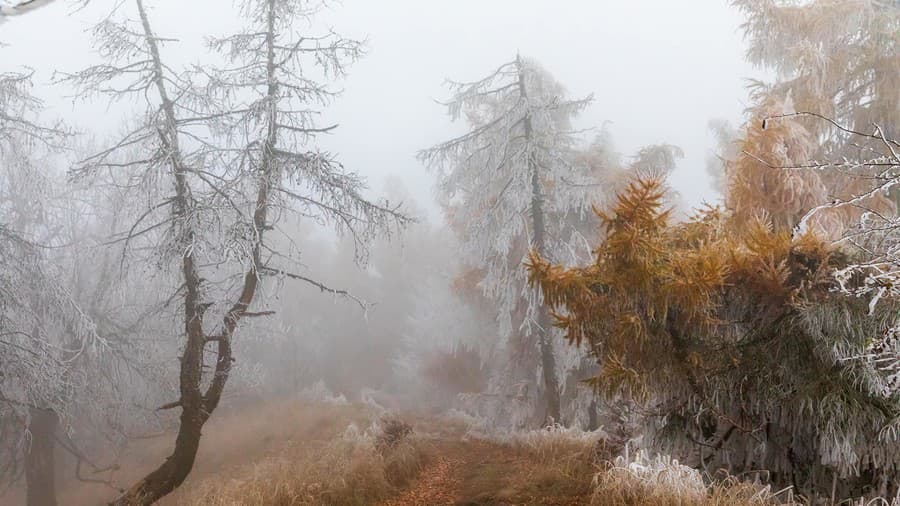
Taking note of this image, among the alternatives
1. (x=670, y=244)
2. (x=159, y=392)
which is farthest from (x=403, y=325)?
(x=670, y=244)

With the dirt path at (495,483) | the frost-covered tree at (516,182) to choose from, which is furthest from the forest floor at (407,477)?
the frost-covered tree at (516,182)

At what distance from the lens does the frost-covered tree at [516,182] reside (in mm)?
10406

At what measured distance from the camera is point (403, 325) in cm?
3206

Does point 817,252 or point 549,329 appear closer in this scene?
point 817,252

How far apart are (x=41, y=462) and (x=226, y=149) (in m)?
8.25

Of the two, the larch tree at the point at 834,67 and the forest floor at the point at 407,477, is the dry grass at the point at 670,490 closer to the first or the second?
the forest floor at the point at 407,477

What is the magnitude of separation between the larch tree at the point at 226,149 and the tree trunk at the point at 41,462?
15.9 feet

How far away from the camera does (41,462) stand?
10.3 meters

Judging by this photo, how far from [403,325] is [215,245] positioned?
26089 millimetres

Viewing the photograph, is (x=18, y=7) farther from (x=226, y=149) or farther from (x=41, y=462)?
(x=41, y=462)

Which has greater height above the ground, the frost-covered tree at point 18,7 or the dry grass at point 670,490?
the frost-covered tree at point 18,7

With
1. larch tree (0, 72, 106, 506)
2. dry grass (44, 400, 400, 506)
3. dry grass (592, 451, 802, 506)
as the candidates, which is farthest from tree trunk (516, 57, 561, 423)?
larch tree (0, 72, 106, 506)

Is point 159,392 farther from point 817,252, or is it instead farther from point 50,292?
point 817,252

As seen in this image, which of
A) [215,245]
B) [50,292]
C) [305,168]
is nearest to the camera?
[215,245]
